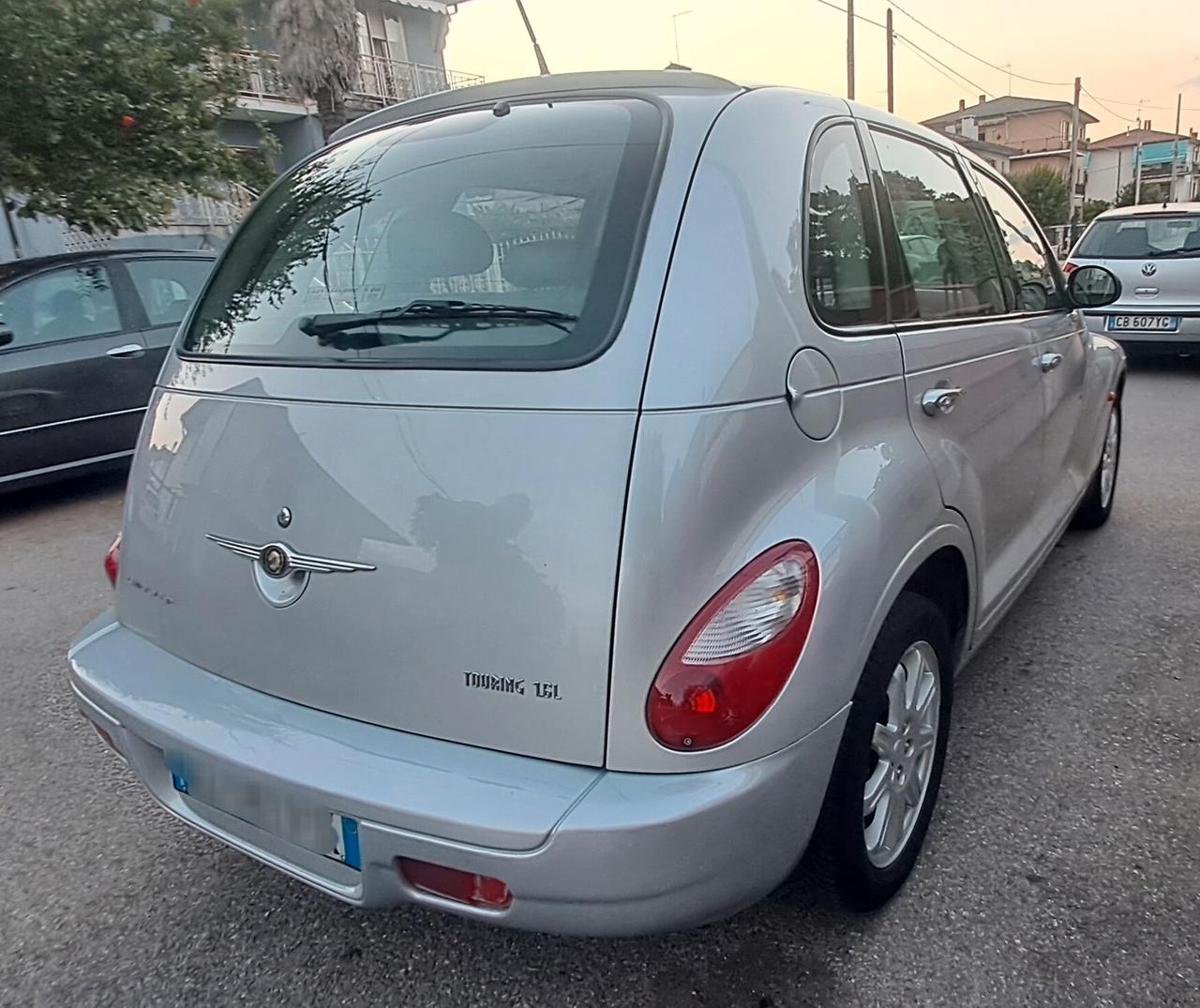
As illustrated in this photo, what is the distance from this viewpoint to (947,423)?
86.7 inches

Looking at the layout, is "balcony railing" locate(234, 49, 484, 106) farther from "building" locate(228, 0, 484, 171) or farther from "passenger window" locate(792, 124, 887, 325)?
"passenger window" locate(792, 124, 887, 325)

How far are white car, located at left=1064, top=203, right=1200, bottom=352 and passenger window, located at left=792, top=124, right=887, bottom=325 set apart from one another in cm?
702

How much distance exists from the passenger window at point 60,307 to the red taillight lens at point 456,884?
16.7 ft

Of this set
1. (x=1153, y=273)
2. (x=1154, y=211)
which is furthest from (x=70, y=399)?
(x=1154, y=211)

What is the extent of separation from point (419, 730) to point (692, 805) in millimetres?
493

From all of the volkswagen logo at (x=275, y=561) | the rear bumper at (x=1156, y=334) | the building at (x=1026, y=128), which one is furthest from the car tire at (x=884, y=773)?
the building at (x=1026, y=128)

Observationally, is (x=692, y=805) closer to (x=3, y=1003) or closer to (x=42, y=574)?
(x=3, y=1003)

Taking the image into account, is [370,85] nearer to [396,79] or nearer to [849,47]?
[396,79]

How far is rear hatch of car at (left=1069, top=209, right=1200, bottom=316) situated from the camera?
26.8ft

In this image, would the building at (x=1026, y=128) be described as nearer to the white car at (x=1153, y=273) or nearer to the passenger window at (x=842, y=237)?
the white car at (x=1153, y=273)

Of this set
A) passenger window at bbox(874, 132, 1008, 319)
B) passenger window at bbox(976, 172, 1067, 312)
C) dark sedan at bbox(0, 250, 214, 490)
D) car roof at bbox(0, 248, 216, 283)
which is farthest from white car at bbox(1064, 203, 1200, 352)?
dark sedan at bbox(0, 250, 214, 490)

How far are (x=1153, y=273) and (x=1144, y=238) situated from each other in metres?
0.54

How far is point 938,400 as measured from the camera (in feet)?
7.03

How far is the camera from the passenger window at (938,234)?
229 cm
